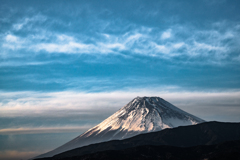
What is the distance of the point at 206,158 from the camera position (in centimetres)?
19325

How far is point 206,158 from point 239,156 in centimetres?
2126

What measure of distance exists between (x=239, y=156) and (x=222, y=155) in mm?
10781

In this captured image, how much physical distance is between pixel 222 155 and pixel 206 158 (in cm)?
1075

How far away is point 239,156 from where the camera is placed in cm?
18412

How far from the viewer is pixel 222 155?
623ft
